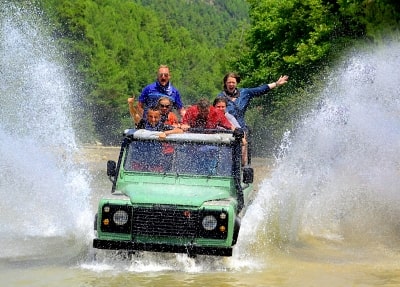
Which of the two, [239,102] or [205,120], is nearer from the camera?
[205,120]

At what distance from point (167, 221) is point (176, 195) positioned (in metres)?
0.38

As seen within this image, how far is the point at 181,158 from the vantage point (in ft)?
45.2

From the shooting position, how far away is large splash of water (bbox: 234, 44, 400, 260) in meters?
16.9

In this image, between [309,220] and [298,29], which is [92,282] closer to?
[309,220]

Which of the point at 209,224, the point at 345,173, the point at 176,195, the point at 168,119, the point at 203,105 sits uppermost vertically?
the point at 203,105

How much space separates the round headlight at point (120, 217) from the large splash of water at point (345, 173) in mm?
4021

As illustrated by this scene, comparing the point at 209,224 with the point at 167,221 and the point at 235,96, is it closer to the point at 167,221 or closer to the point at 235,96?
the point at 167,221

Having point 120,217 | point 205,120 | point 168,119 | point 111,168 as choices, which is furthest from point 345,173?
point 120,217

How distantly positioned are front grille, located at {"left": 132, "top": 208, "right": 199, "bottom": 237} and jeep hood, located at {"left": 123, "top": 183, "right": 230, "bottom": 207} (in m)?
0.11

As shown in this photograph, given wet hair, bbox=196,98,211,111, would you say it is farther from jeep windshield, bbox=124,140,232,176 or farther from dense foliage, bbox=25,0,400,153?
dense foliage, bbox=25,0,400,153

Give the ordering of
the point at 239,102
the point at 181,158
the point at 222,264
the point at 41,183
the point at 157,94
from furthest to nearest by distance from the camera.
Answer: the point at 41,183 < the point at 239,102 < the point at 157,94 < the point at 181,158 < the point at 222,264

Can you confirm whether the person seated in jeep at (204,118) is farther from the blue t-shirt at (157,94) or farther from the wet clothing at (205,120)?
the blue t-shirt at (157,94)

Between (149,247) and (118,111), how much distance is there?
335 feet

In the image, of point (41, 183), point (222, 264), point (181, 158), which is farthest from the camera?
point (41, 183)
